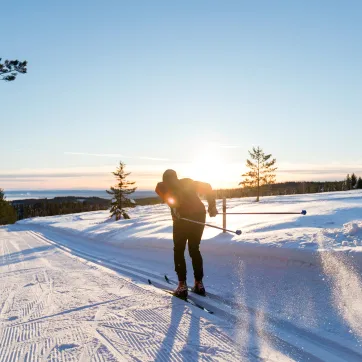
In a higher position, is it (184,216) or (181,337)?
(184,216)

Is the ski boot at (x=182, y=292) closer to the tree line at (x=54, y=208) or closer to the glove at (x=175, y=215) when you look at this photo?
the glove at (x=175, y=215)

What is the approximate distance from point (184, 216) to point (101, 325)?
82.0 inches

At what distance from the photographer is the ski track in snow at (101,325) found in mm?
3420

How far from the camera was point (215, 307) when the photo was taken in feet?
15.9

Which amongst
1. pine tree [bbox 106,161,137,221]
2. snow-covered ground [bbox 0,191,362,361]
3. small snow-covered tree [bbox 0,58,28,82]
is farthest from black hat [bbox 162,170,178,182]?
pine tree [bbox 106,161,137,221]

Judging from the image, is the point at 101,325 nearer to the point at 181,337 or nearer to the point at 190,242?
the point at 181,337

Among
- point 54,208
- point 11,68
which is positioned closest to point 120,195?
point 11,68

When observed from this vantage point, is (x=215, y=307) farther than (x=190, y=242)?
No

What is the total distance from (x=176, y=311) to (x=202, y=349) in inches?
51.4

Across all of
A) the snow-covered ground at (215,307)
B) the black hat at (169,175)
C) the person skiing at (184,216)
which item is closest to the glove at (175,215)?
the person skiing at (184,216)

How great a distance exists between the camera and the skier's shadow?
3.37m

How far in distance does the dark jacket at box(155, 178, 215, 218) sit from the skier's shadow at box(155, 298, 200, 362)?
145 centimetres

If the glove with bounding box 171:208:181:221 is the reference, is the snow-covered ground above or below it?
below

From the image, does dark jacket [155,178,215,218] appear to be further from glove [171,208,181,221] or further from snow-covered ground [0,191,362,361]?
snow-covered ground [0,191,362,361]
